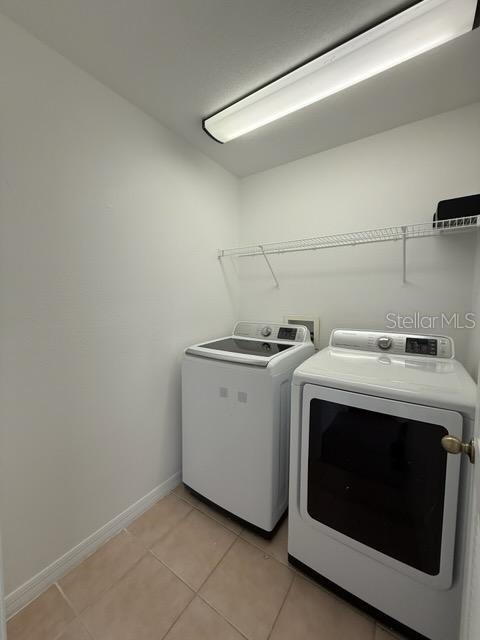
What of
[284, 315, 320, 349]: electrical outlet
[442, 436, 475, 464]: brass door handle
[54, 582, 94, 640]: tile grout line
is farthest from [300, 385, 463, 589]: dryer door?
[54, 582, 94, 640]: tile grout line

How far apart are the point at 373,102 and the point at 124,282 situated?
170cm

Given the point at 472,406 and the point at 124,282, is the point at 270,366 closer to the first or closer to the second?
the point at 472,406

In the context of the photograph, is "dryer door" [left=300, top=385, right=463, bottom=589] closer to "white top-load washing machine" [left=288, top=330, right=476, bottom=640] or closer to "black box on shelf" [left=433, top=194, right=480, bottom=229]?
"white top-load washing machine" [left=288, top=330, right=476, bottom=640]

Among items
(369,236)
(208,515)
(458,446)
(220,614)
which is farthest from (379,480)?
(369,236)

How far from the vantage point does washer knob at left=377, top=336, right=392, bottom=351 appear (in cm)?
145

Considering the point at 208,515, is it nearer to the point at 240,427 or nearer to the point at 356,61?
the point at 240,427

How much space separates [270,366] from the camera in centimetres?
131

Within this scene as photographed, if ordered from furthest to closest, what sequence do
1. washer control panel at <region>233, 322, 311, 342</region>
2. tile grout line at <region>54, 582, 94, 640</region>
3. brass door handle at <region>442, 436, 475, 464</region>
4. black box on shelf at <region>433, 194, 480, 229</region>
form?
washer control panel at <region>233, 322, 311, 342</region>
black box on shelf at <region>433, 194, 480, 229</region>
tile grout line at <region>54, 582, 94, 640</region>
brass door handle at <region>442, 436, 475, 464</region>

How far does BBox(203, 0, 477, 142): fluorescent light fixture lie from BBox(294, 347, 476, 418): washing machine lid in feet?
4.34

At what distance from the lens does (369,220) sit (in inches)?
67.7

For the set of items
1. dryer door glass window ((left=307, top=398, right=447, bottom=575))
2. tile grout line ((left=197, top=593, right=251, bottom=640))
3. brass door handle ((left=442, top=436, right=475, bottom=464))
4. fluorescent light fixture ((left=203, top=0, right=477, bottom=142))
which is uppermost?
fluorescent light fixture ((left=203, top=0, right=477, bottom=142))

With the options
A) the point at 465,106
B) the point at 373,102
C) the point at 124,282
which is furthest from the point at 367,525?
the point at 465,106

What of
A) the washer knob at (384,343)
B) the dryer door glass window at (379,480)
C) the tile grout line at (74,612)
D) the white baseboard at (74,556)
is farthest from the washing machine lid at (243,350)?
Answer: the tile grout line at (74,612)

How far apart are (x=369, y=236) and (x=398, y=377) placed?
1085 millimetres
